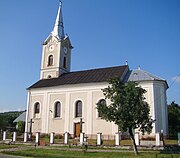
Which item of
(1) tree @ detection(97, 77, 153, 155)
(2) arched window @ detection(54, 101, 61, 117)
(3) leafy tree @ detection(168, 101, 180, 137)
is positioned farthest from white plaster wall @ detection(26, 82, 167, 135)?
(3) leafy tree @ detection(168, 101, 180, 137)

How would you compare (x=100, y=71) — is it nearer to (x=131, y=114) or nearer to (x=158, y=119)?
(x=158, y=119)

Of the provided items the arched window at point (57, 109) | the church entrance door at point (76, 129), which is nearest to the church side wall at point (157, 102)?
the church entrance door at point (76, 129)

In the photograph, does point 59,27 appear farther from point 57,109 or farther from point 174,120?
point 174,120

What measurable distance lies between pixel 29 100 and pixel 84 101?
10561 millimetres

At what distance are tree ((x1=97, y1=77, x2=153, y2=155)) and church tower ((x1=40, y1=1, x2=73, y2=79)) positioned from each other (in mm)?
23543

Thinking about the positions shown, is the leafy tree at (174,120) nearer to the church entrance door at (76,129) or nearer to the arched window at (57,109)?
the church entrance door at (76,129)

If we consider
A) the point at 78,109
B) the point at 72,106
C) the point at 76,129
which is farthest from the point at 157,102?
the point at 72,106

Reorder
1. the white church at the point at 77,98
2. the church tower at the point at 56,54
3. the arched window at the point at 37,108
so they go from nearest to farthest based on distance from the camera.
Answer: the white church at the point at 77,98, the arched window at the point at 37,108, the church tower at the point at 56,54

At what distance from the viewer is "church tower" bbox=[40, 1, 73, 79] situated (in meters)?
41.9

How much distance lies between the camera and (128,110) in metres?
18.5

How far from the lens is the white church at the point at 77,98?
3106 centimetres

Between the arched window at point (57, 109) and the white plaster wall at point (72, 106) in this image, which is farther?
the arched window at point (57, 109)

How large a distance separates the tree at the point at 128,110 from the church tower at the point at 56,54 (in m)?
23.5

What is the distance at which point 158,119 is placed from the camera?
30078 mm
